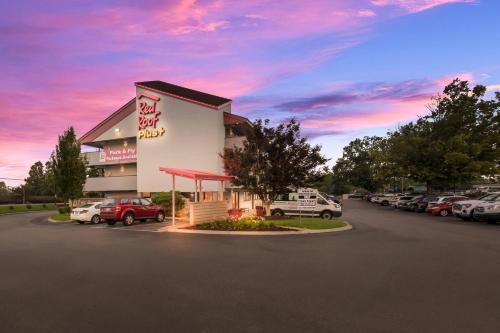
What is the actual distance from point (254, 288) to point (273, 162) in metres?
17.4

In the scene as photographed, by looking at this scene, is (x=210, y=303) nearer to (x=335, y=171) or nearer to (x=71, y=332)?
Result: (x=71, y=332)

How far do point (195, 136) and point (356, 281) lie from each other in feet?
106

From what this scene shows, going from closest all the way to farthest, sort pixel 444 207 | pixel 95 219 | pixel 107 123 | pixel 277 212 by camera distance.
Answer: pixel 95 219, pixel 277 212, pixel 444 207, pixel 107 123

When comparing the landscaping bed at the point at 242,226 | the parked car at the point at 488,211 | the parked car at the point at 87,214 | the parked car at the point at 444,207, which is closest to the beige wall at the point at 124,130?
the parked car at the point at 87,214

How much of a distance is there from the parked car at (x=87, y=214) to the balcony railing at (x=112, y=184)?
17.3 meters

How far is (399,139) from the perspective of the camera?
1809 inches

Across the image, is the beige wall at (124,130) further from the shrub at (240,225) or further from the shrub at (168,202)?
the shrub at (240,225)

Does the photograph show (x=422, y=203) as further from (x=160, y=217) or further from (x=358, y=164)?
(x=358, y=164)

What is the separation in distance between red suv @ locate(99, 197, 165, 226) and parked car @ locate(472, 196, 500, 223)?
1978 cm

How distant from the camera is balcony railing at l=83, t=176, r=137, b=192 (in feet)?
142

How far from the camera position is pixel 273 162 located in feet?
81.9

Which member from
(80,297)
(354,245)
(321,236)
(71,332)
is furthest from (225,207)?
(71,332)

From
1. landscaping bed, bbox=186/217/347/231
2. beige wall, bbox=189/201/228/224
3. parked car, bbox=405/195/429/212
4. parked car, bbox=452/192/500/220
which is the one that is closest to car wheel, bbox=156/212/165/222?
beige wall, bbox=189/201/228/224

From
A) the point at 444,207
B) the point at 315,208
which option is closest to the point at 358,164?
the point at 444,207
